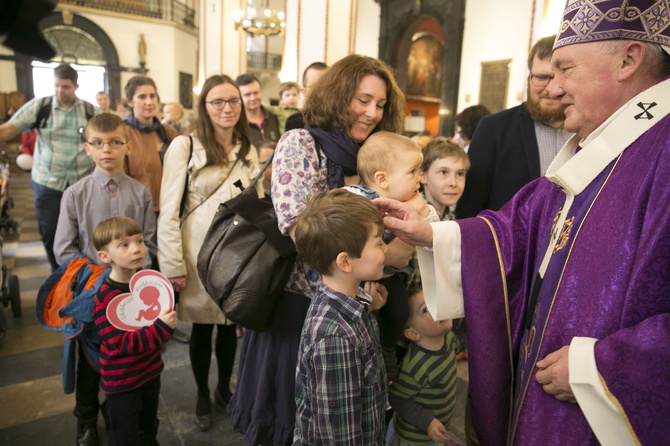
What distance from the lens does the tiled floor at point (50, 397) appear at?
2.35 m

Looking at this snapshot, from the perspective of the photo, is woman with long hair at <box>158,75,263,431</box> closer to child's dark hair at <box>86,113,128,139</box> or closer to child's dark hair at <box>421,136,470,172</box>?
child's dark hair at <box>86,113,128,139</box>

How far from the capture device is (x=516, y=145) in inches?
87.5

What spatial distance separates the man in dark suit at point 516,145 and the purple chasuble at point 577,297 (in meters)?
0.76

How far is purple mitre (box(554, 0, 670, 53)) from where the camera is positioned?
3.62ft

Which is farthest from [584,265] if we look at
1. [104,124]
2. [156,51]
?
[156,51]

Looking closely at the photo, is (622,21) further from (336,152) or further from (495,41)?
(495,41)

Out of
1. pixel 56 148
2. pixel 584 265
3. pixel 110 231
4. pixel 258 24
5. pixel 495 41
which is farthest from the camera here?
pixel 258 24

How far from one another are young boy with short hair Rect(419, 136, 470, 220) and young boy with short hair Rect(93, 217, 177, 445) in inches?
54.1

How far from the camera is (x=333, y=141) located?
1663 millimetres

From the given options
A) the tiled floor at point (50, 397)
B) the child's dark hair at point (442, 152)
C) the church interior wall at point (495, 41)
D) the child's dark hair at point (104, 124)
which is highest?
the church interior wall at point (495, 41)

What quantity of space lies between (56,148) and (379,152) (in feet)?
8.89

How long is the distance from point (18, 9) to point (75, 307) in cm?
149

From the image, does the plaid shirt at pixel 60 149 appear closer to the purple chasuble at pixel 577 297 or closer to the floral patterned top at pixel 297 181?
the floral patterned top at pixel 297 181

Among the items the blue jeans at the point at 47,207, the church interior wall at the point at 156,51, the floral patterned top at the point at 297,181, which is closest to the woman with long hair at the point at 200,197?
the floral patterned top at the point at 297,181
